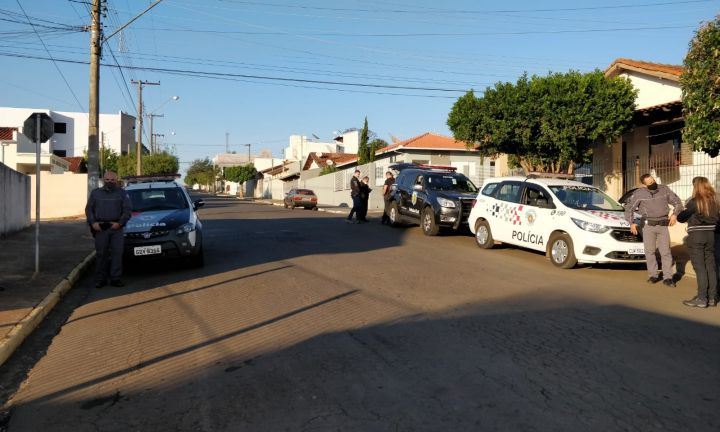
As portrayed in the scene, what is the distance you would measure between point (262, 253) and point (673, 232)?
1003 centimetres

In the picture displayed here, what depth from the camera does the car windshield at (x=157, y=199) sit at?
35.2ft

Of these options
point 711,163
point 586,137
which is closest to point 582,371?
point 711,163

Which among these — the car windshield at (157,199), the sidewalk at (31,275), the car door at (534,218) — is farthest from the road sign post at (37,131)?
the car door at (534,218)

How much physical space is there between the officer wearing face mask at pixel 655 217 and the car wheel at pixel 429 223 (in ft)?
22.8

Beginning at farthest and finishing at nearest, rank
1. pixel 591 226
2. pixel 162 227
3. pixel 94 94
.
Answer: pixel 94 94
pixel 591 226
pixel 162 227

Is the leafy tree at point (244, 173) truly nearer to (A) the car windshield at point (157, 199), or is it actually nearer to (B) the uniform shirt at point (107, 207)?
(A) the car windshield at point (157, 199)

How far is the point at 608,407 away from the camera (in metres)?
4.04

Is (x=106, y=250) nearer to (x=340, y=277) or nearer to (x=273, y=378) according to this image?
(x=340, y=277)

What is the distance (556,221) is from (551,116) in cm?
596

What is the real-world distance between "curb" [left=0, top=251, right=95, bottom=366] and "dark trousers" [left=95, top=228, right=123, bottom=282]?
55cm

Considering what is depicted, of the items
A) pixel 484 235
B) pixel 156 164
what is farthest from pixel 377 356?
pixel 156 164

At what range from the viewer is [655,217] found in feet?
29.1

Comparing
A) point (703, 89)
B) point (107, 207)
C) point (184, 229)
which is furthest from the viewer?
point (184, 229)

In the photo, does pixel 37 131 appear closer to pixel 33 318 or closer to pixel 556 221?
pixel 33 318
